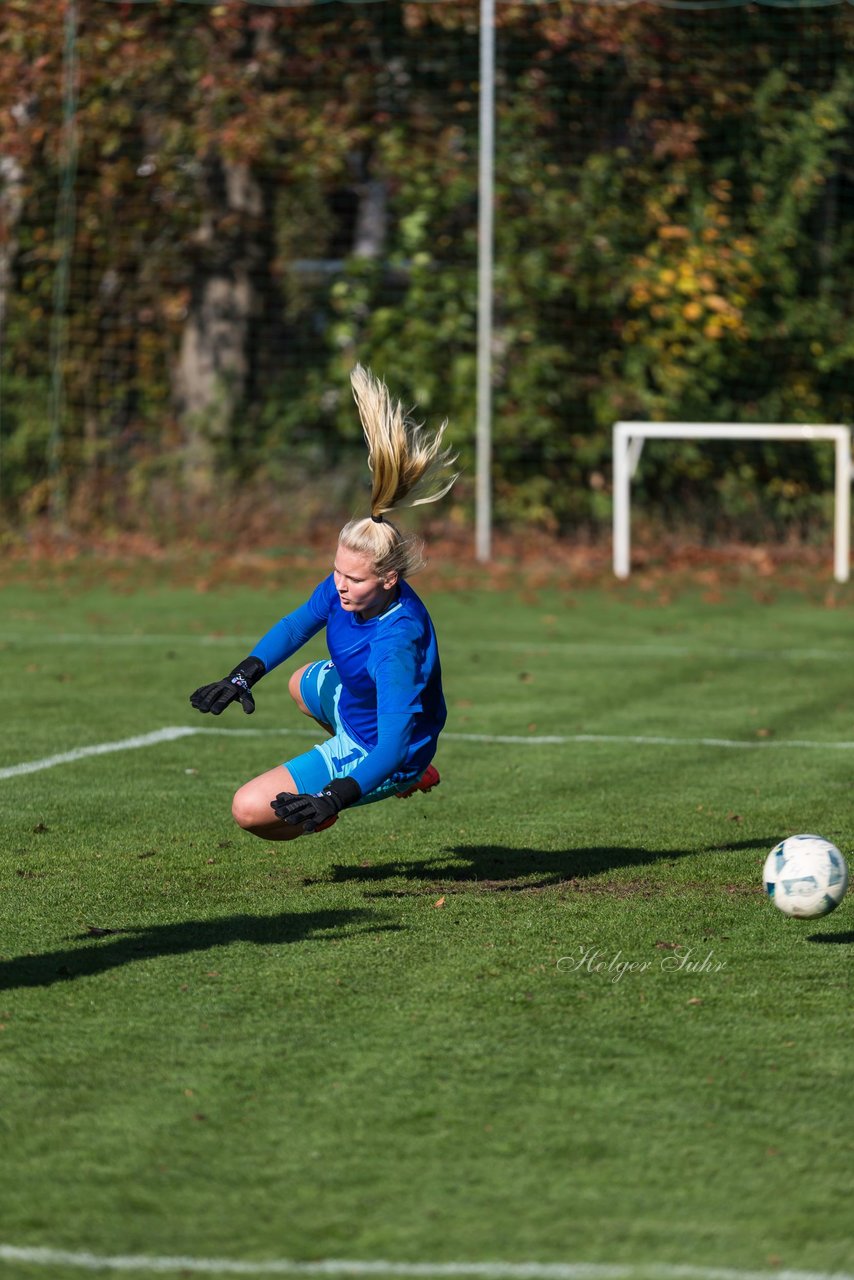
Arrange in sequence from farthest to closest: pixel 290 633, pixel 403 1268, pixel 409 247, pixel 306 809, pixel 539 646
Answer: pixel 409 247
pixel 539 646
pixel 290 633
pixel 306 809
pixel 403 1268

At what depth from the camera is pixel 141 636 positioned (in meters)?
12.6

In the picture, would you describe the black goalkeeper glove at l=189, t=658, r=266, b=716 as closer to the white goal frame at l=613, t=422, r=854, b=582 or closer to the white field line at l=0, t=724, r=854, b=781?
the white field line at l=0, t=724, r=854, b=781

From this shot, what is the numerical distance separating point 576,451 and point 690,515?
137 cm

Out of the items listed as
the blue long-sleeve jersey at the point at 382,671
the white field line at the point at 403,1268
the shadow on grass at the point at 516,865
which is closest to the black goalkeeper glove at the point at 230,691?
the blue long-sleeve jersey at the point at 382,671

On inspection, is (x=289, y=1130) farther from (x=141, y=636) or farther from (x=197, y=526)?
(x=197, y=526)

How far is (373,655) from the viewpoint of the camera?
5402 millimetres

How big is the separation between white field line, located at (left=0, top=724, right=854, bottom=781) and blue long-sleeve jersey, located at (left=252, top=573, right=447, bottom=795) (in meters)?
2.59

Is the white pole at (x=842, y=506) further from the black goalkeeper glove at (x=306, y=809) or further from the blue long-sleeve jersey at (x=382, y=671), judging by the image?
the black goalkeeper glove at (x=306, y=809)

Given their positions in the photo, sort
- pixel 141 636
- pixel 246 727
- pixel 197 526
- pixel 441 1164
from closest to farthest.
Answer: pixel 441 1164 < pixel 246 727 < pixel 141 636 < pixel 197 526

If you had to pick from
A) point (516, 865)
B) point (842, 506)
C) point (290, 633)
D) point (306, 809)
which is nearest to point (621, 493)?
point (842, 506)

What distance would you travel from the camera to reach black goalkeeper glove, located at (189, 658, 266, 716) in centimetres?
542

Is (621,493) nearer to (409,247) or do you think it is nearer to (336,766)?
(409,247)

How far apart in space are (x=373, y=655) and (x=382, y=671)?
0.37ft

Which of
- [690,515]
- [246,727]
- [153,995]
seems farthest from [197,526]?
[153,995]
